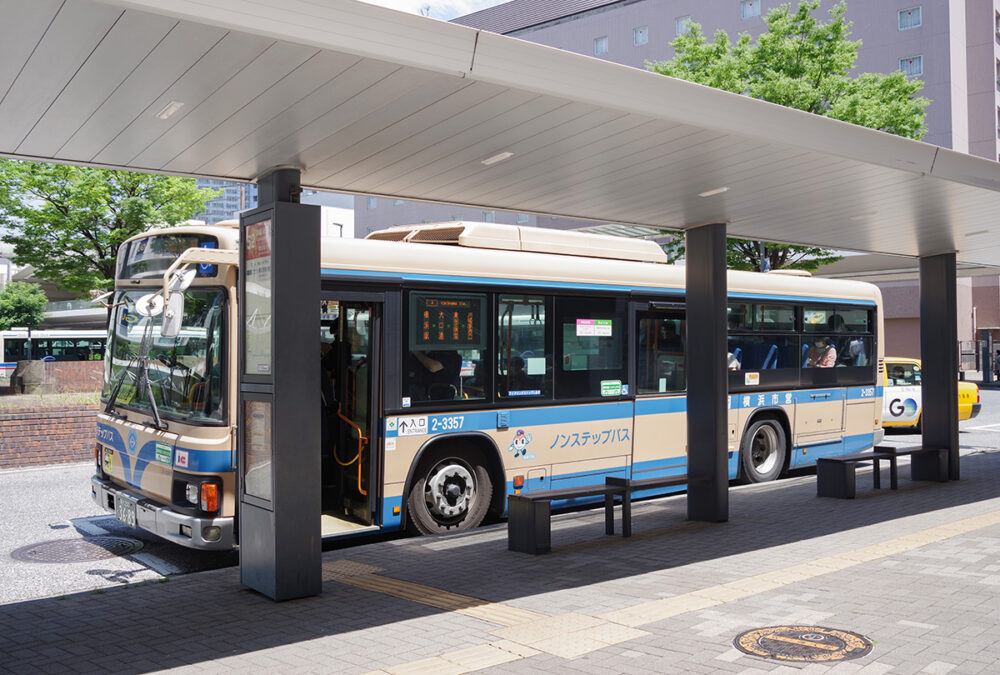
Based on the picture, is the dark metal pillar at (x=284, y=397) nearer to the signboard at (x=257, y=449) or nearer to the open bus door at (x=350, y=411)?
the signboard at (x=257, y=449)

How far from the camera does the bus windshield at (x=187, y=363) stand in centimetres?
787

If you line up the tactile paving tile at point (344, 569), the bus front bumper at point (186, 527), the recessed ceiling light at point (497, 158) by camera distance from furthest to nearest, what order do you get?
the bus front bumper at point (186, 527) → the tactile paving tile at point (344, 569) → the recessed ceiling light at point (497, 158)

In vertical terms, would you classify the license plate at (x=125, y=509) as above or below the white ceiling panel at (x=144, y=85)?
below

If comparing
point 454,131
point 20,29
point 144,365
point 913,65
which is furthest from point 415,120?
point 913,65

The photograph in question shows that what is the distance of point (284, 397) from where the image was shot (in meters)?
6.42

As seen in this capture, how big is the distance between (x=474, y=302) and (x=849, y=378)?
759cm

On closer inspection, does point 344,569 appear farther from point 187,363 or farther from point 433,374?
point 187,363

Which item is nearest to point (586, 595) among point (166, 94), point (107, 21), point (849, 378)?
point (166, 94)

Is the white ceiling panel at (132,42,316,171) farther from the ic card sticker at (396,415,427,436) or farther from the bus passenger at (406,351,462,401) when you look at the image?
the ic card sticker at (396,415,427,436)

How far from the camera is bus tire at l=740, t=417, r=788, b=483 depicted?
12.7m

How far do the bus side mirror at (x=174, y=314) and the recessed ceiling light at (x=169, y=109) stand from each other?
2.51 meters

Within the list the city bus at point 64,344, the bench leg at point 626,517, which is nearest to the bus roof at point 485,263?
the bench leg at point 626,517

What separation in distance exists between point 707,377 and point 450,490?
114 inches

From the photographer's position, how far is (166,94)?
5164 millimetres
